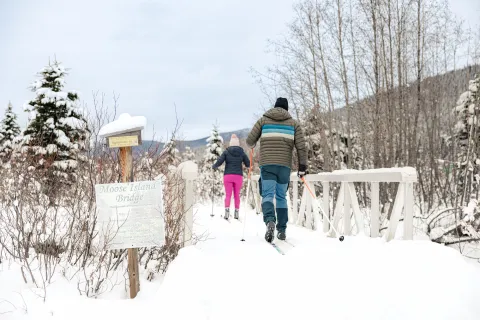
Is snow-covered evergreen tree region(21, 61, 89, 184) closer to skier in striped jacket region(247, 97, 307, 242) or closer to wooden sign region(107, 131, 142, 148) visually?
skier in striped jacket region(247, 97, 307, 242)

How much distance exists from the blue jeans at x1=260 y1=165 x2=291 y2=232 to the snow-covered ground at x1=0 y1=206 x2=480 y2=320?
70.0 inches

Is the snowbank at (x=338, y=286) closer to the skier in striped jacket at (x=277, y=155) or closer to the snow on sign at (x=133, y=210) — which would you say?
the snow on sign at (x=133, y=210)

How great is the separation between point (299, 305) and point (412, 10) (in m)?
8.40

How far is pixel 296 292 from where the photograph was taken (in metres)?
3.61

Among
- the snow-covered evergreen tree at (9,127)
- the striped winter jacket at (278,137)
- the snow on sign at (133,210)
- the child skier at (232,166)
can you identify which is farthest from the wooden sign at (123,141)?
the snow-covered evergreen tree at (9,127)

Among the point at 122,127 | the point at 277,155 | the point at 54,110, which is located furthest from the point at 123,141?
the point at 54,110

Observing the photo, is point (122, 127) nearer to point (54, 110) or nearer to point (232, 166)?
point (232, 166)

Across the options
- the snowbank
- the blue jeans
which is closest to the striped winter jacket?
the blue jeans

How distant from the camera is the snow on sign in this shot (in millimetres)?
3713

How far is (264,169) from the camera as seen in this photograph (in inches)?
241

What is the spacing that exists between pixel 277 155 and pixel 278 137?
0.28m

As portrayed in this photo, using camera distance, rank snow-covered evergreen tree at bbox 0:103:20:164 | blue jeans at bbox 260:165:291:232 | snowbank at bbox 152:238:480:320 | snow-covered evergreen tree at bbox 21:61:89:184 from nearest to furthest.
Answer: snowbank at bbox 152:238:480:320 < blue jeans at bbox 260:165:291:232 < snow-covered evergreen tree at bbox 21:61:89:184 < snow-covered evergreen tree at bbox 0:103:20:164

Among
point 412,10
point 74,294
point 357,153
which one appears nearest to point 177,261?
point 74,294

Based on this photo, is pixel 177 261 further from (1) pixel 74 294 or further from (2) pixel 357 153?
(2) pixel 357 153
